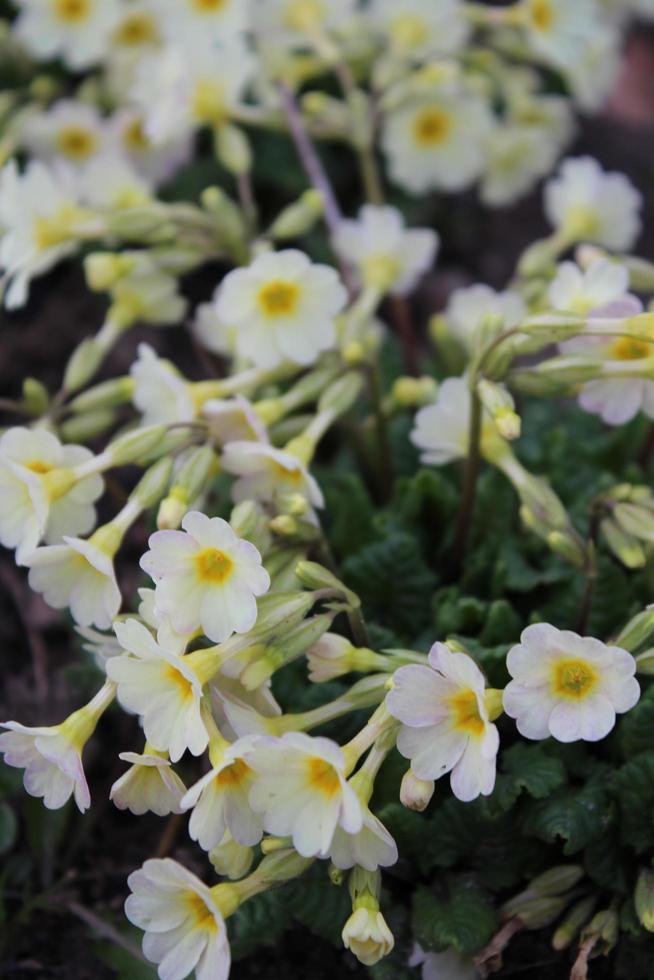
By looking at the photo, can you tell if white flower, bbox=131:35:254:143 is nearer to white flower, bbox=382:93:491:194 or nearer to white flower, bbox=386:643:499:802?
white flower, bbox=382:93:491:194

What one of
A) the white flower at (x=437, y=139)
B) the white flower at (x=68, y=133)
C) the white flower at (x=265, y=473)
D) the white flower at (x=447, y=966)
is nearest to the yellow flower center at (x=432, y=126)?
the white flower at (x=437, y=139)

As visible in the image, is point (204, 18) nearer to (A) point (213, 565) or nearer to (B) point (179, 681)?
(A) point (213, 565)

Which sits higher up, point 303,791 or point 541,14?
point 541,14

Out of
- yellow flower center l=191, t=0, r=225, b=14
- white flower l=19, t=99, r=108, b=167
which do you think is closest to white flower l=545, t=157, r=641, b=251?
yellow flower center l=191, t=0, r=225, b=14

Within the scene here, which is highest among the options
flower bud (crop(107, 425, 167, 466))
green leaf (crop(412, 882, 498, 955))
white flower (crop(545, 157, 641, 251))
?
flower bud (crop(107, 425, 167, 466))

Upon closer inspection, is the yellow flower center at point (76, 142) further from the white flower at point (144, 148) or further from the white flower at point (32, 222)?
the white flower at point (32, 222)

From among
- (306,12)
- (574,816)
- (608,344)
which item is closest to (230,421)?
(608,344)
